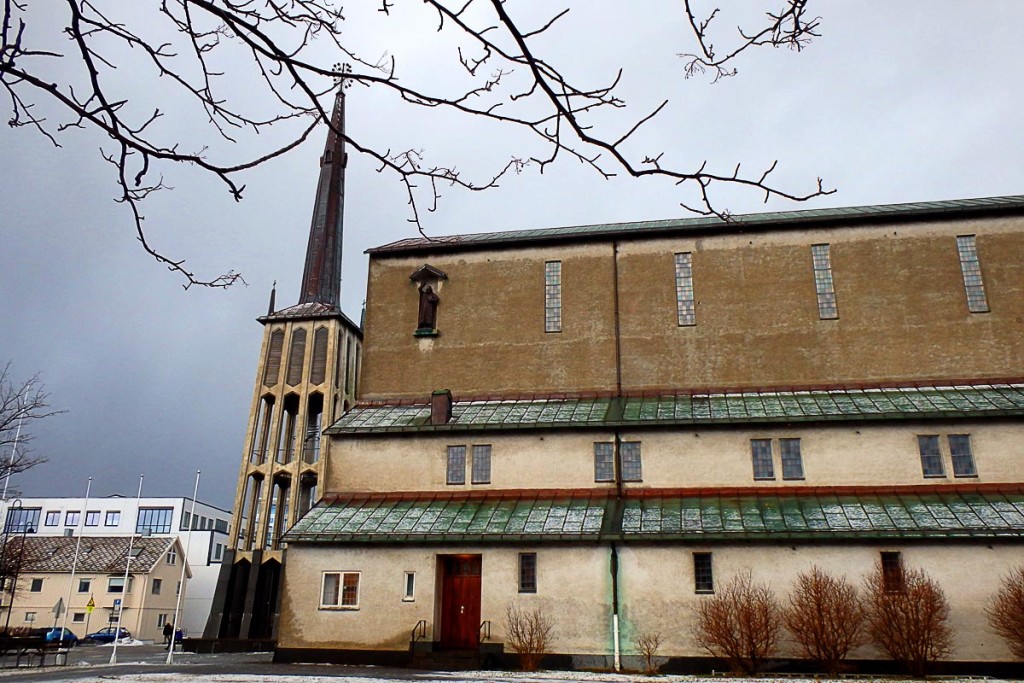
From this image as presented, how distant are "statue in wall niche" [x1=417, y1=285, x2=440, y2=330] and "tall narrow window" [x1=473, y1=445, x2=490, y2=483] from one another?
6.26 metres

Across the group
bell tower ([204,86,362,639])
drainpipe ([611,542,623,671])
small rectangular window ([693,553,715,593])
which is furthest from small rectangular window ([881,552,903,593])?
bell tower ([204,86,362,639])

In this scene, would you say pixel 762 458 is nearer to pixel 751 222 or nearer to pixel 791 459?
pixel 791 459

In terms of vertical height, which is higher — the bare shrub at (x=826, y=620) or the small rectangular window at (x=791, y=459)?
the small rectangular window at (x=791, y=459)

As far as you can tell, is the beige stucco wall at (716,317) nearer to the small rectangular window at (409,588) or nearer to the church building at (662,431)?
the church building at (662,431)

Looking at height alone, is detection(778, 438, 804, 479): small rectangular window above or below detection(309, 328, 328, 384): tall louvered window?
below

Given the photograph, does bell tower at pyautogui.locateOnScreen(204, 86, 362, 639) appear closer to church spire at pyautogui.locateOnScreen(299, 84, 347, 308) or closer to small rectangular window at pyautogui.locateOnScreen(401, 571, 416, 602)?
church spire at pyautogui.locateOnScreen(299, 84, 347, 308)

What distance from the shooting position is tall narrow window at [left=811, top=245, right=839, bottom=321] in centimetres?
3011

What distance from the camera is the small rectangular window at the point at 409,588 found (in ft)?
83.8

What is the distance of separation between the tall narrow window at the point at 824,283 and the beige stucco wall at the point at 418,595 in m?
12.4

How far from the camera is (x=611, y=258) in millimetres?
32594

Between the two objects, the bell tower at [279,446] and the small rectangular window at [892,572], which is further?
the bell tower at [279,446]

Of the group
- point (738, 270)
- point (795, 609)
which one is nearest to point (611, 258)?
point (738, 270)

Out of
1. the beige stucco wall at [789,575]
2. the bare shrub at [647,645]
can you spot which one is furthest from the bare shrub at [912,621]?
the bare shrub at [647,645]

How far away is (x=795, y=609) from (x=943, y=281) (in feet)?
45.1
